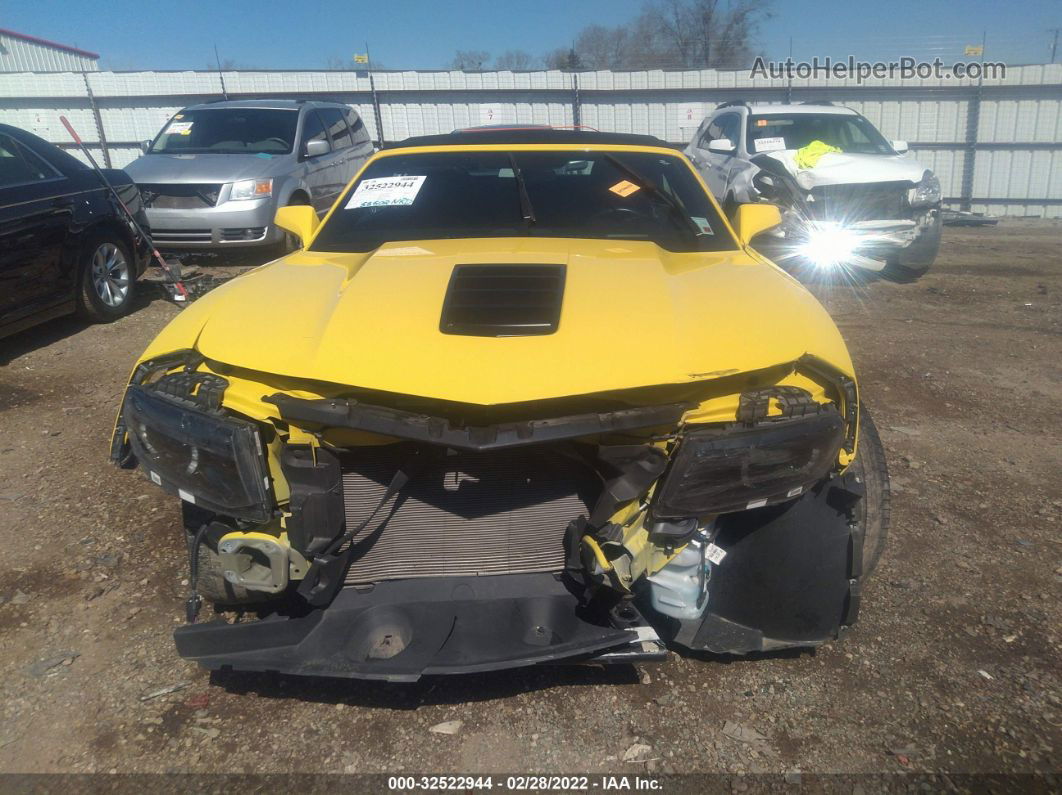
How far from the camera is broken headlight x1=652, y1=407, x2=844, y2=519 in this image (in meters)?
1.92

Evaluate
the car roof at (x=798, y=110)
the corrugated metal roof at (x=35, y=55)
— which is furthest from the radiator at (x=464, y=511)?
the corrugated metal roof at (x=35, y=55)

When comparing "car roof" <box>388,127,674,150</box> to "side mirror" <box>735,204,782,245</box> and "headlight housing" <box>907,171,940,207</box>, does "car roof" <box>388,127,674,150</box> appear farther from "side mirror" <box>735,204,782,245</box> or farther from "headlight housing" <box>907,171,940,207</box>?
"headlight housing" <box>907,171,940,207</box>

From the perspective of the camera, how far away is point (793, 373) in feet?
7.07

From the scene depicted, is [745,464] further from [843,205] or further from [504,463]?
[843,205]

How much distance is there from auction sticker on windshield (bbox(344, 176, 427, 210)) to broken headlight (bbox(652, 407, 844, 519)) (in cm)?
184

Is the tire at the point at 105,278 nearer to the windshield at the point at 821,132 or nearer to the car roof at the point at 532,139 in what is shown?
the car roof at the point at 532,139

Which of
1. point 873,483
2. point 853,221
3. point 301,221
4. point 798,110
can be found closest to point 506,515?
point 873,483

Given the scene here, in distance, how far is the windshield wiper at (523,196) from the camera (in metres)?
3.07

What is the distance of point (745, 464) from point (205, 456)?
4.68ft

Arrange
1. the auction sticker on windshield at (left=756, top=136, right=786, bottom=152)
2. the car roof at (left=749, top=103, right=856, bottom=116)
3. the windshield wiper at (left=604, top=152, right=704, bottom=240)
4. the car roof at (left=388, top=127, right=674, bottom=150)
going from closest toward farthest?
the windshield wiper at (left=604, top=152, right=704, bottom=240) → the car roof at (left=388, top=127, right=674, bottom=150) → the auction sticker on windshield at (left=756, top=136, right=786, bottom=152) → the car roof at (left=749, top=103, right=856, bottom=116)

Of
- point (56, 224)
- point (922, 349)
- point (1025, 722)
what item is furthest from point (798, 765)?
point (56, 224)

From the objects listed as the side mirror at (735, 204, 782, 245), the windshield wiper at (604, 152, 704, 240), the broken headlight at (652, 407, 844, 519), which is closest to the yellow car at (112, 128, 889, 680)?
the broken headlight at (652, 407, 844, 519)

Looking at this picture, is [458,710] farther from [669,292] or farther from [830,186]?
[830,186]

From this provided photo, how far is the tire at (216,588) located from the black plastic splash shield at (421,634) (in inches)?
8.3
